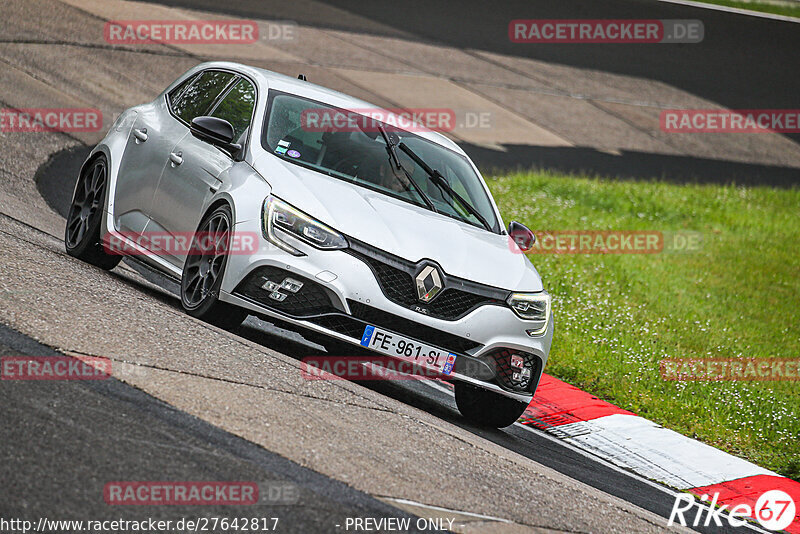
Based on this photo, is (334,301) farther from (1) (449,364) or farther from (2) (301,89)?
(2) (301,89)

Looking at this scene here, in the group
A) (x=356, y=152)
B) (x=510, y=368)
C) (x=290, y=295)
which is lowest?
(x=510, y=368)

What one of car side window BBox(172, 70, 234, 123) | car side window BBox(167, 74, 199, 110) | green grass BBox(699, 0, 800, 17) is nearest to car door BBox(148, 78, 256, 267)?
car side window BBox(172, 70, 234, 123)

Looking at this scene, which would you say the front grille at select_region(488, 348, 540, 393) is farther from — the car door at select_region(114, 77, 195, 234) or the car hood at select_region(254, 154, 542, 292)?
the car door at select_region(114, 77, 195, 234)

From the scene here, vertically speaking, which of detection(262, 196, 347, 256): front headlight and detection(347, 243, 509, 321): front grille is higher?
detection(262, 196, 347, 256): front headlight

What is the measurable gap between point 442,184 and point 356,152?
70 centimetres

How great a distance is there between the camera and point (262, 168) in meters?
7.07

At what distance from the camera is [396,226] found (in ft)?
22.6

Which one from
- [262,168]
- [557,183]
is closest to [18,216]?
[262,168]

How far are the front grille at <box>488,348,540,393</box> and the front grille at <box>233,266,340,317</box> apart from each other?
44.4 inches

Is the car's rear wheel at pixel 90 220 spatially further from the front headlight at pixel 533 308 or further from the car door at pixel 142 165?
the front headlight at pixel 533 308

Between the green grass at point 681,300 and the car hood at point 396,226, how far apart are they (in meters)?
2.83

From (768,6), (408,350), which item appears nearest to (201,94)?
(408,350)

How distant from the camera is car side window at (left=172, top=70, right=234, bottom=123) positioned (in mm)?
8281

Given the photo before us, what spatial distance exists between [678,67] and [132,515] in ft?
84.0
